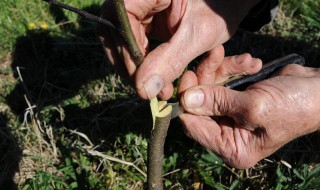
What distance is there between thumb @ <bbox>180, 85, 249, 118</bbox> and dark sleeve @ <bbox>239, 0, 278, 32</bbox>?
0.69 metres

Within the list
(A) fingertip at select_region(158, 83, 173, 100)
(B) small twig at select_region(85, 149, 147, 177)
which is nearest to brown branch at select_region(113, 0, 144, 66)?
(A) fingertip at select_region(158, 83, 173, 100)

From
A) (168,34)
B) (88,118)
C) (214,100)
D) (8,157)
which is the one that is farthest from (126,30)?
(8,157)

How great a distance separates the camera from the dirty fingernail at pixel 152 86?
1475 mm

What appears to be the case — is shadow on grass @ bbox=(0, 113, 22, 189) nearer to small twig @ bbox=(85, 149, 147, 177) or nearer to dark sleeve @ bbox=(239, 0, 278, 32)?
small twig @ bbox=(85, 149, 147, 177)

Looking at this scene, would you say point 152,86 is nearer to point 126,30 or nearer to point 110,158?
point 126,30

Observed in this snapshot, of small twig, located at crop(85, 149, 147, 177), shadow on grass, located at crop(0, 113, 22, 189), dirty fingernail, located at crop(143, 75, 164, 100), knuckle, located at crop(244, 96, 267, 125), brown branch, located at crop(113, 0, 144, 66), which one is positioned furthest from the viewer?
shadow on grass, located at crop(0, 113, 22, 189)

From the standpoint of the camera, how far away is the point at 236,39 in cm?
279

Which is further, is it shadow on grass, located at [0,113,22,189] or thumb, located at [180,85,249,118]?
shadow on grass, located at [0,113,22,189]

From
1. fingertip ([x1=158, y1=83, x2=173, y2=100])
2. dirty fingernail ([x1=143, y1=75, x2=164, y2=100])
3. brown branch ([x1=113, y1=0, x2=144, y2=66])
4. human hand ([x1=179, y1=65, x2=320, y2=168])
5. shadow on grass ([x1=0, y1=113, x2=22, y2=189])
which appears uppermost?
brown branch ([x1=113, y1=0, x2=144, y2=66])

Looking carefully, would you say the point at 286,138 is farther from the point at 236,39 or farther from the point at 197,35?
the point at 236,39

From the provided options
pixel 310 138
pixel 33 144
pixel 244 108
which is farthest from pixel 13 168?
pixel 310 138

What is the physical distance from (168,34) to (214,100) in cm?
43

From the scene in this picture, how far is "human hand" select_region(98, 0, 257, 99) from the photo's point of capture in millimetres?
1507

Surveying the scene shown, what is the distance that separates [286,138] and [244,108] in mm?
217
